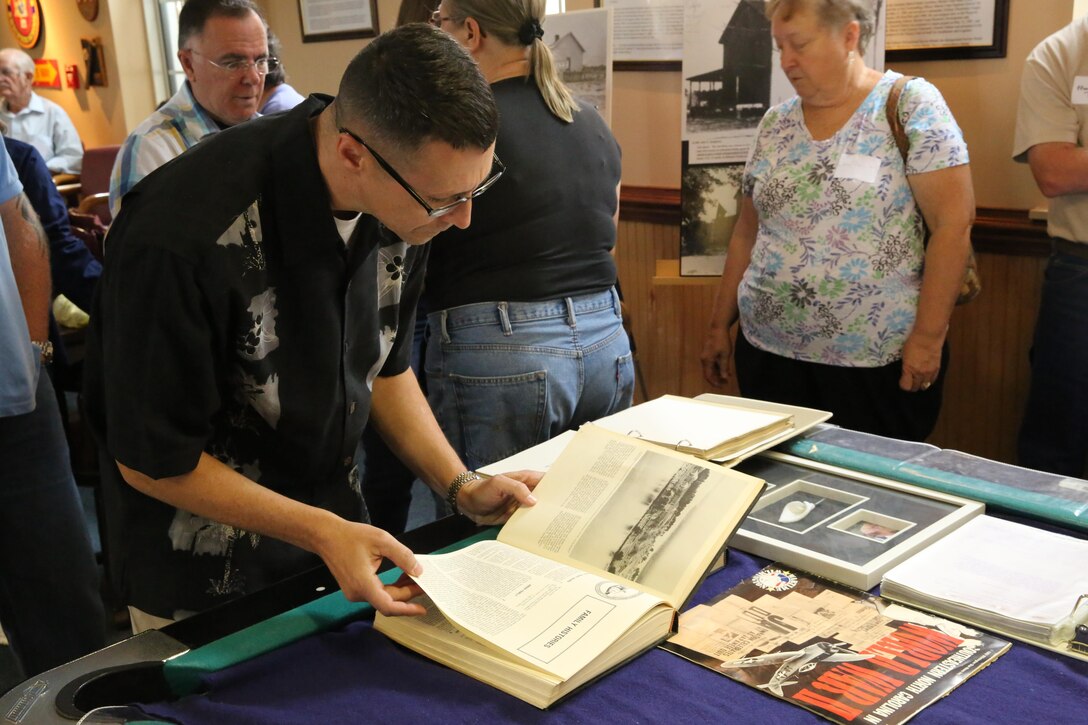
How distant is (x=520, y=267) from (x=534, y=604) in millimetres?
940

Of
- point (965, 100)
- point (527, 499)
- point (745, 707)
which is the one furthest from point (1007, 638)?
point (965, 100)

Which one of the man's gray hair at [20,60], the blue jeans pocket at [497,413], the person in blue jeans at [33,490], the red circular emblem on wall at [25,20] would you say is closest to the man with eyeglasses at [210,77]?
the person in blue jeans at [33,490]

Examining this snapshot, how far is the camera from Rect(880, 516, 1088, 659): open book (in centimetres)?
113

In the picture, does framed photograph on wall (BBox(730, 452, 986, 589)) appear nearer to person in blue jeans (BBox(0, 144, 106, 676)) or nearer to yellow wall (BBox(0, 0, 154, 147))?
person in blue jeans (BBox(0, 144, 106, 676))

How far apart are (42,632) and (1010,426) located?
2.68m

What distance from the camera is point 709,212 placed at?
10.4ft

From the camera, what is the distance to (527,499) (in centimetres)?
139

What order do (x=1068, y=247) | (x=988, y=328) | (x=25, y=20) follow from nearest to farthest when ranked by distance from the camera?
(x=1068, y=247)
(x=988, y=328)
(x=25, y=20)

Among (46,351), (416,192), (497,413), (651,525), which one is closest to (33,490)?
(46,351)

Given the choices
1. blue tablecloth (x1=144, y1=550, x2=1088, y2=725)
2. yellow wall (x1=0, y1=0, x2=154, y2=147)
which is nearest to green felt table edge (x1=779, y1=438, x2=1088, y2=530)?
blue tablecloth (x1=144, y1=550, x2=1088, y2=725)

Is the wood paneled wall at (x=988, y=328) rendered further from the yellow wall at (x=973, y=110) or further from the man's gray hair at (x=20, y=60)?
the man's gray hair at (x=20, y=60)

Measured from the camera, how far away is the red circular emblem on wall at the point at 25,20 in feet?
26.1

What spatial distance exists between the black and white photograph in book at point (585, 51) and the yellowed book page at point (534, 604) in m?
2.19

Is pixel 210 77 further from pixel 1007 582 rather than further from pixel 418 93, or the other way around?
pixel 1007 582
